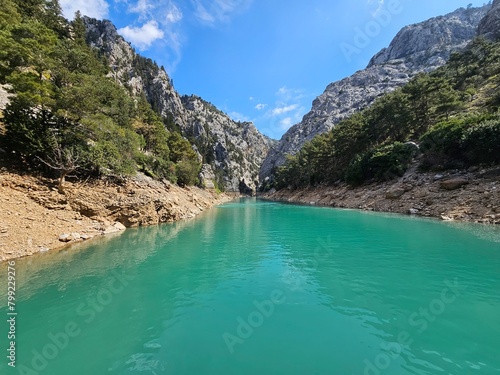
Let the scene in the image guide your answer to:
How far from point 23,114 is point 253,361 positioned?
87.6ft

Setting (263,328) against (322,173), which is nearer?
(263,328)

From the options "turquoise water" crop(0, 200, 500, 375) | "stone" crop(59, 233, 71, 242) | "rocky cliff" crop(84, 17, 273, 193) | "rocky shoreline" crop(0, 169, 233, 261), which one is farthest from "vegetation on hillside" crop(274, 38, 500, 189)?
"rocky cliff" crop(84, 17, 273, 193)

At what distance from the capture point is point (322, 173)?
2958 inches

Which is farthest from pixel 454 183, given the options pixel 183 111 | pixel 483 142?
pixel 183 111

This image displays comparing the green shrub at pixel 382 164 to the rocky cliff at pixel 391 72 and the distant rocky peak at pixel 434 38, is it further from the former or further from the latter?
the distant rocky peak at pixel 434 38

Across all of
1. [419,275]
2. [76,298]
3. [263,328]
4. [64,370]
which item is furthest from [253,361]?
[419,275]

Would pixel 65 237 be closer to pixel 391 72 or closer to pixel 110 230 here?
pixel 110 230

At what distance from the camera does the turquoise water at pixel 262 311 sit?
5816 millimetres

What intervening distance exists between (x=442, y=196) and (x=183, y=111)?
441ft

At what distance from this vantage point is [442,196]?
30.1 m

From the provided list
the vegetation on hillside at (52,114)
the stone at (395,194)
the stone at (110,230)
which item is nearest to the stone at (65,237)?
the stone at (110,230)

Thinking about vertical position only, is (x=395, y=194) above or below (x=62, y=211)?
above

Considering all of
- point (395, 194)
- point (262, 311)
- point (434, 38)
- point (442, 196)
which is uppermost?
point (434, 38)

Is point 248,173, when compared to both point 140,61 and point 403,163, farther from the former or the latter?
point 403,163
